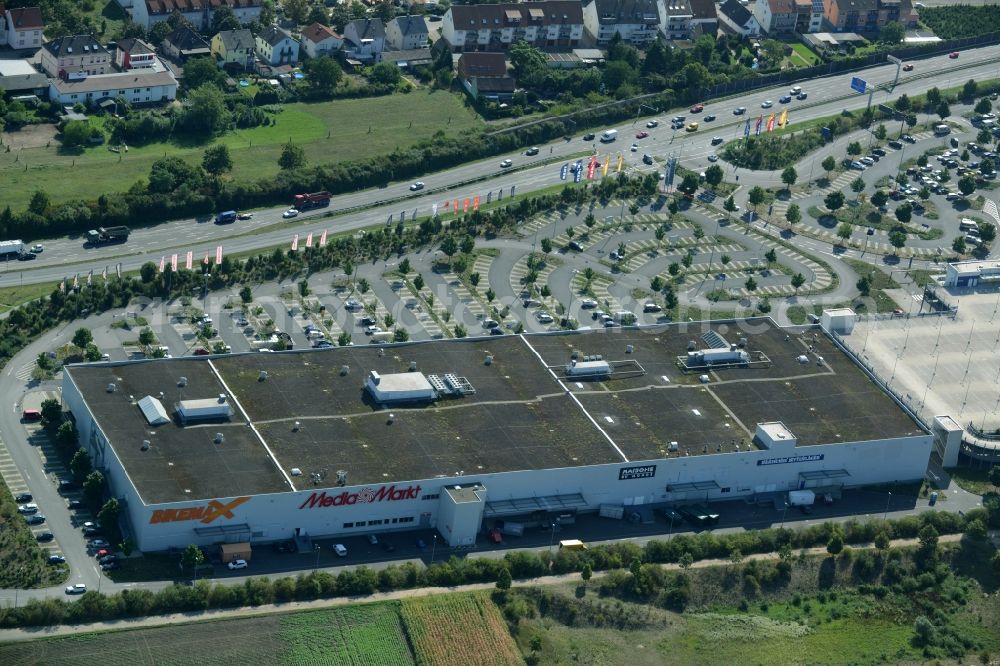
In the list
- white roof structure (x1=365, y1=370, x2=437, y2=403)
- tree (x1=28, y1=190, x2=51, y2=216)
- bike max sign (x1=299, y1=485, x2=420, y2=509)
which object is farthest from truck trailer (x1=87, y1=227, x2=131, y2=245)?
bike max sign (x1=299, y1=485, x2=420, y2=509)

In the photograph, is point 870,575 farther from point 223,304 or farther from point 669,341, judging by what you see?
point 223,304

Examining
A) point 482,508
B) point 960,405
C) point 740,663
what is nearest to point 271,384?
point 482,508

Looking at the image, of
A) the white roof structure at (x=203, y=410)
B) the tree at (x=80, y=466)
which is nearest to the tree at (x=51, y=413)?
the tree at (x=80, y=466)

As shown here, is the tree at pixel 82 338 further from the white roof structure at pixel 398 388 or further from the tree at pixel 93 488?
the white roof structure at pixel 398 388

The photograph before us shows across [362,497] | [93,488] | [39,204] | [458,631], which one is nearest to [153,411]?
[93,488]

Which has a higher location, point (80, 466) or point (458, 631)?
point (80, 466)

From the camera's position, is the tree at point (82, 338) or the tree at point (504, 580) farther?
the tree at point (82, 338)

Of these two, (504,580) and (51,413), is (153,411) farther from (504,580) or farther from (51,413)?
(504,580)
